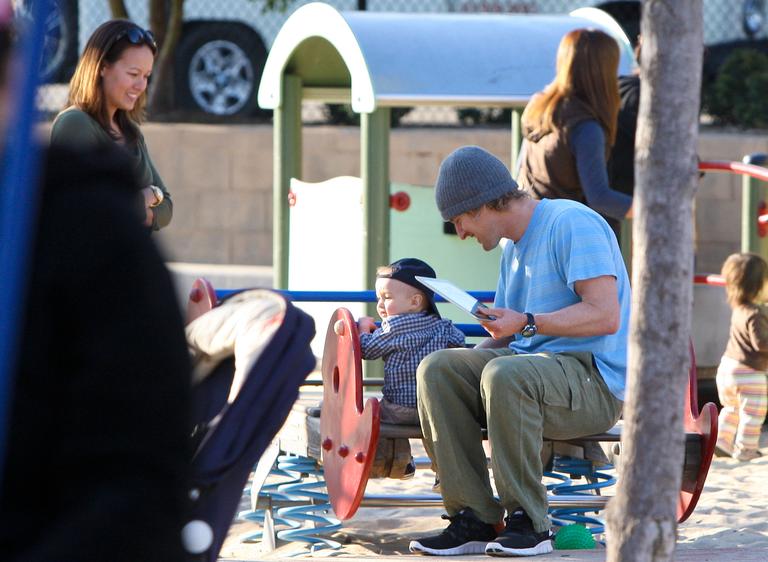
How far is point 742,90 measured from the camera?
11.9 metres

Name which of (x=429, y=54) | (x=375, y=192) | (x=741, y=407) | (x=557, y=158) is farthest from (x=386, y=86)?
(x=741, y=407)

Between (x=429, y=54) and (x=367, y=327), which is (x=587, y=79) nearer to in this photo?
(x=367, y=327)

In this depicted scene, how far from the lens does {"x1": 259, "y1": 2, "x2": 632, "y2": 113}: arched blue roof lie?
6.43 metres

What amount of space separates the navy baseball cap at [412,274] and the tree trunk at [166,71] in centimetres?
781

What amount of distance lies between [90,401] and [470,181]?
2718mm

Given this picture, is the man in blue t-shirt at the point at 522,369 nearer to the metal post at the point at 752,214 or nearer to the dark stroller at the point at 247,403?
the dark stroller at the point at 247,403

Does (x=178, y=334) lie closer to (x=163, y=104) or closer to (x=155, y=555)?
(x=155, y=555)

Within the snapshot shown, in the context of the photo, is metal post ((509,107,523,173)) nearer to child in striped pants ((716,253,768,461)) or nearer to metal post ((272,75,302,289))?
metal post ((272,75,302,289))

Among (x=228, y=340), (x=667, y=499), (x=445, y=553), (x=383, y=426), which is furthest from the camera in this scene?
(x=383, y=426)

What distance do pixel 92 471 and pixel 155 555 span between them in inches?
4.0

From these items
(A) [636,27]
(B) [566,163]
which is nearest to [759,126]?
(A) [636,27]

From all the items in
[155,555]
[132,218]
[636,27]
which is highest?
[636,27]

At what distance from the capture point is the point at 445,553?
12.7ft

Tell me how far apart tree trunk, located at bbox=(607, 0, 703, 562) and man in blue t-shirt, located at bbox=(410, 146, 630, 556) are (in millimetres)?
1195
